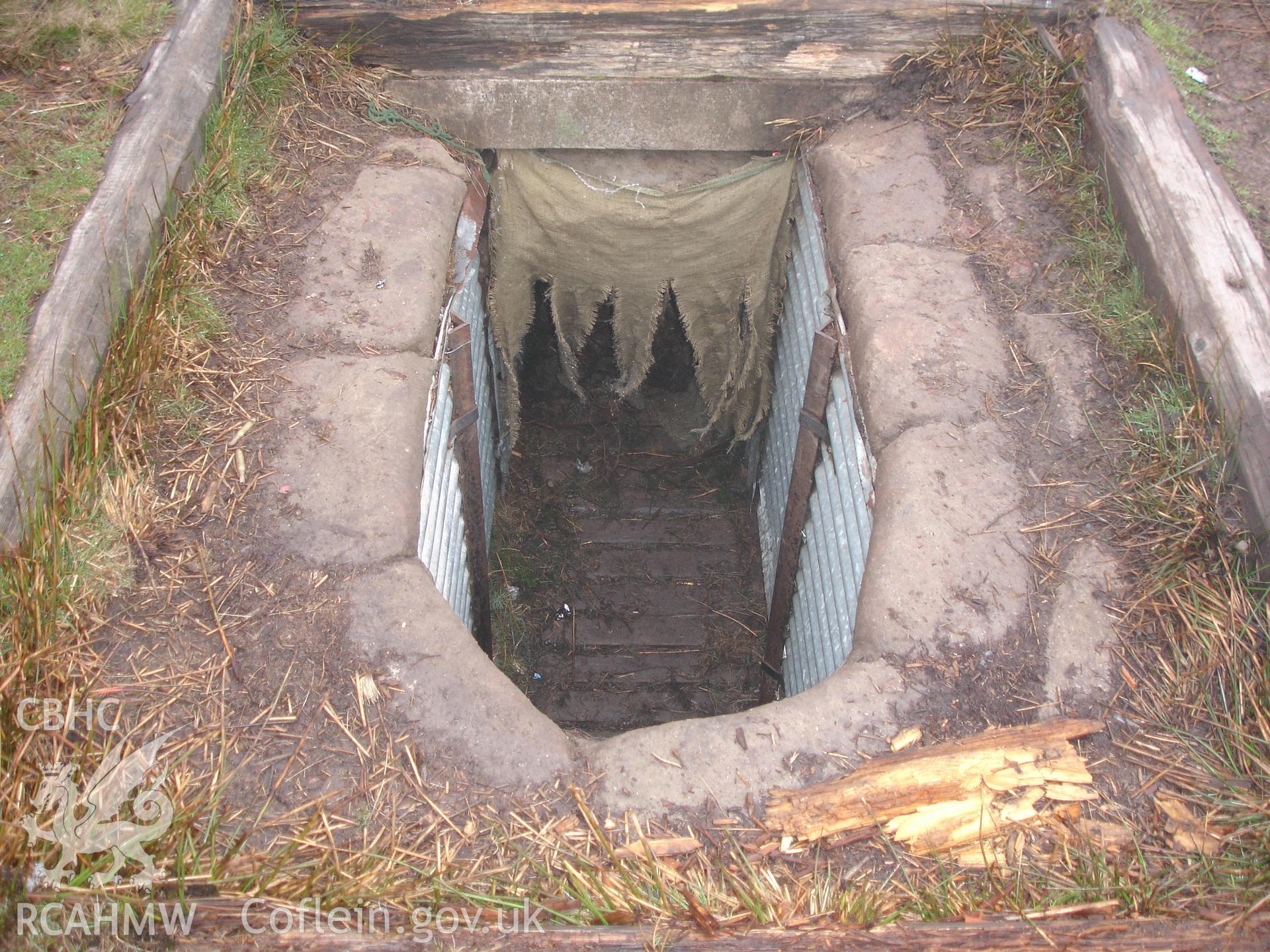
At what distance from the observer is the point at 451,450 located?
383cm

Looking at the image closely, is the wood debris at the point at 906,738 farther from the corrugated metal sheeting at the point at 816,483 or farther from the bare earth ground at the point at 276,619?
the corrugated metal sheeting at the point at 816,483

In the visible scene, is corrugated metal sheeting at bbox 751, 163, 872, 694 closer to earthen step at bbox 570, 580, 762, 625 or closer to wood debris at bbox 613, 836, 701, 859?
earthen step at bbox 570, 580, 762, 625

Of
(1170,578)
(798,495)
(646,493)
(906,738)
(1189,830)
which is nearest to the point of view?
(1189,830)

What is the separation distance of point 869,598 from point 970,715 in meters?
0.41

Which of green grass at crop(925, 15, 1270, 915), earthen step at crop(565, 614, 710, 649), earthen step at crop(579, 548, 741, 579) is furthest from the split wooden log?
earthen step at crop(579, 548, 741, 579)

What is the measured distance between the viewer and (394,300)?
3334 millimetres

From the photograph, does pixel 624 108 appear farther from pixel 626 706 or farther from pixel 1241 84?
pixel 626 706

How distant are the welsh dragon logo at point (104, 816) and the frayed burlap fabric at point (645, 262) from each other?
2940 millimetres

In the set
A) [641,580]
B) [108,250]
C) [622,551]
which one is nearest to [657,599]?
[641,580]

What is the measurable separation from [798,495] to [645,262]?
1.44 m

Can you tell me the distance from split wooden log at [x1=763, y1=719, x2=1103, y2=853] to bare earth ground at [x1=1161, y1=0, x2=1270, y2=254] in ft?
6.75

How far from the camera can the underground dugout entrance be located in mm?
3648

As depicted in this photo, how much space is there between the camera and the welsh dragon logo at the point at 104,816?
2.06 meters

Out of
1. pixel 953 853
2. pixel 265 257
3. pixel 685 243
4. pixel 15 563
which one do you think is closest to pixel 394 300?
pixel 265 257
